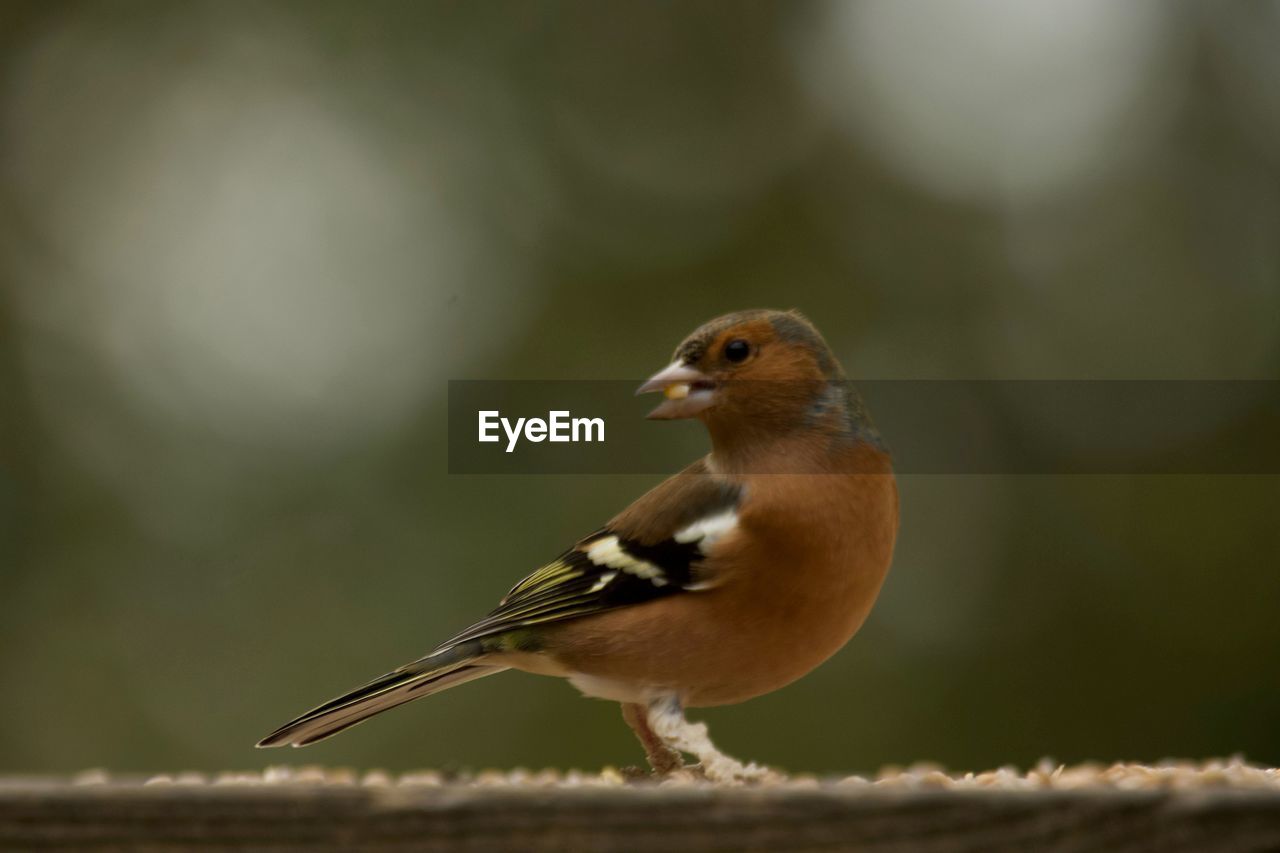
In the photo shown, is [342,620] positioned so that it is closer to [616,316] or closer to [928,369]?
[616,316]

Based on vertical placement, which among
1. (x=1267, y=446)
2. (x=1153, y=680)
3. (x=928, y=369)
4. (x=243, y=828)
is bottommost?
(x=243, y=828)

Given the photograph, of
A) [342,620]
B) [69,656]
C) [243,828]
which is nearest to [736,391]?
[243,828]

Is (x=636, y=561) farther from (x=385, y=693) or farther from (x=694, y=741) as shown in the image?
(x=385, y=693)

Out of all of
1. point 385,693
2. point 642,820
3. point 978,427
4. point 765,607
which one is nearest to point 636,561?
point 765,607

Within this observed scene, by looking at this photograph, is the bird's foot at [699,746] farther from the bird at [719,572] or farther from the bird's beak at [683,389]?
the bird's beak at [683,389]

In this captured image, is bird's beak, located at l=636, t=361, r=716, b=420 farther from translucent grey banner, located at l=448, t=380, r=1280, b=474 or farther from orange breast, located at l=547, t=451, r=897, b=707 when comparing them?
translucent grey banner, located at l=448, t=380, r=1280, b=474

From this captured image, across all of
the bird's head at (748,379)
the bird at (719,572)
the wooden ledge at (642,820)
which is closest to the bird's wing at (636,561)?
the bird at (719,572)

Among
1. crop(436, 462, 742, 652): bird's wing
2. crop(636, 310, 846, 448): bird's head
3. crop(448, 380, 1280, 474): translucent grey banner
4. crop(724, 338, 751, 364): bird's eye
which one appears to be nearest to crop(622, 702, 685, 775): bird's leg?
crop(436, 462, 742, 652): bird's wing
